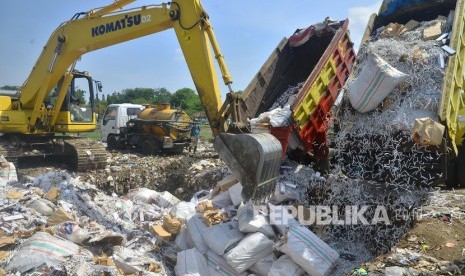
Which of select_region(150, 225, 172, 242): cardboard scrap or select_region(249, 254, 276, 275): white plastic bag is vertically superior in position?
select_region(150, 225, 172, 242): cardboard scrap

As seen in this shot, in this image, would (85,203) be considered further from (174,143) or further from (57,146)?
(174,143)

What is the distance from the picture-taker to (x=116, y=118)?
1410 cm

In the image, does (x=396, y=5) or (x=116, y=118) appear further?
(x=116, y=118)

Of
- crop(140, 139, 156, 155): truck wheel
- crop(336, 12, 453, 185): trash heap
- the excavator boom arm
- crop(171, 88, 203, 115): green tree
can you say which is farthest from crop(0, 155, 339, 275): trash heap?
crop(171, 88, 203, 115): green tree

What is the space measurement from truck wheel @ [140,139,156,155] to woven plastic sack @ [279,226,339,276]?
844cm

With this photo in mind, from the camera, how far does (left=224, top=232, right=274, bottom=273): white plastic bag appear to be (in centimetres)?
400

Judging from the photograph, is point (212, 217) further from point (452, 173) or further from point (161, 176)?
point (161, 176)

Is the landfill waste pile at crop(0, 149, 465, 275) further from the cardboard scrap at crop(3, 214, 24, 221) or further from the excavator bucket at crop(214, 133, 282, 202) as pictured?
the excavator bucket at crop(214, 133, 282, 202)

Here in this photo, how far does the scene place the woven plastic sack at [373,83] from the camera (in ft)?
15.0

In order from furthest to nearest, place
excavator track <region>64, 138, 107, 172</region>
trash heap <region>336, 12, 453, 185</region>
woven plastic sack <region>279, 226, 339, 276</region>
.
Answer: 1. excavator track <region>64, 138, 107, 172</region>
2. trash heap <region>336, 12, 453, 185</region>
3. woven plastic sack <region>279, 226, 339, 276</region>

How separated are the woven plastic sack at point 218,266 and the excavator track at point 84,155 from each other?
495 centimetres

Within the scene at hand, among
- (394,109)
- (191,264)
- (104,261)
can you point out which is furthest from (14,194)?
(394,109)

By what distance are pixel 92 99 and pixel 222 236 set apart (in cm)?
613

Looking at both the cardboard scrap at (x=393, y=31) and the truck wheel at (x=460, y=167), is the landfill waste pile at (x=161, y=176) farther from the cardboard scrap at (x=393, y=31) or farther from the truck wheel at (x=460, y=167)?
the truck wheel at (x=460, y=167)
